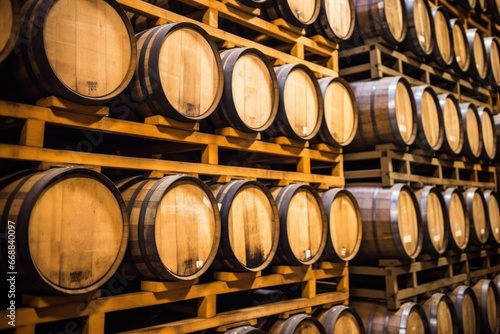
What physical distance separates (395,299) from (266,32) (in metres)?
2.88

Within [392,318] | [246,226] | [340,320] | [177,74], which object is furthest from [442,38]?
[177,74]

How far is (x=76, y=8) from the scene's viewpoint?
264cm

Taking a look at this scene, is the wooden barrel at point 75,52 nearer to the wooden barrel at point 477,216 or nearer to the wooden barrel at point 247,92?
the wooden barrel at point 247,92

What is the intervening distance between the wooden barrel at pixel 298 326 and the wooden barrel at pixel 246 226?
548mm

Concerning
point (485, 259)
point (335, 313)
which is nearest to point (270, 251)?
point (335, 313)

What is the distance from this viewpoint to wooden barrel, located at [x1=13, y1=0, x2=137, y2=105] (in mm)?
2459

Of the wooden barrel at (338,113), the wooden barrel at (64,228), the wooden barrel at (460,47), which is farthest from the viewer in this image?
the wooden barrel at (460,47)

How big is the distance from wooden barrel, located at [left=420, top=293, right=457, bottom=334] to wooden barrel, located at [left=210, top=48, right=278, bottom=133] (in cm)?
300

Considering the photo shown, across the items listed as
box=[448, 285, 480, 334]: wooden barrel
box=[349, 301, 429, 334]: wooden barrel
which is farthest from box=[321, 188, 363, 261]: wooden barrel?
box=[448, 285, 480, 334]: wooden barrel

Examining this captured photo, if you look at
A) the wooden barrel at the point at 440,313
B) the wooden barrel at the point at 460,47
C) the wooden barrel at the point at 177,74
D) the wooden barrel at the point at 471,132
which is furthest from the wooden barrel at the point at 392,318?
the wooden barrel at the point at 460,47

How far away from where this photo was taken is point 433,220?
551 cm

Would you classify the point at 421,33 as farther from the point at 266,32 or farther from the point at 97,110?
the point at 97,110

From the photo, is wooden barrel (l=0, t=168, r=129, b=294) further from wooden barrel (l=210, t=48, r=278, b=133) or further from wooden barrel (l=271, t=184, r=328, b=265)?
wooden barrel (l=271, t=184, r=328, b=265)

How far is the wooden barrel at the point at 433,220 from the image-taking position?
17.6 ft
